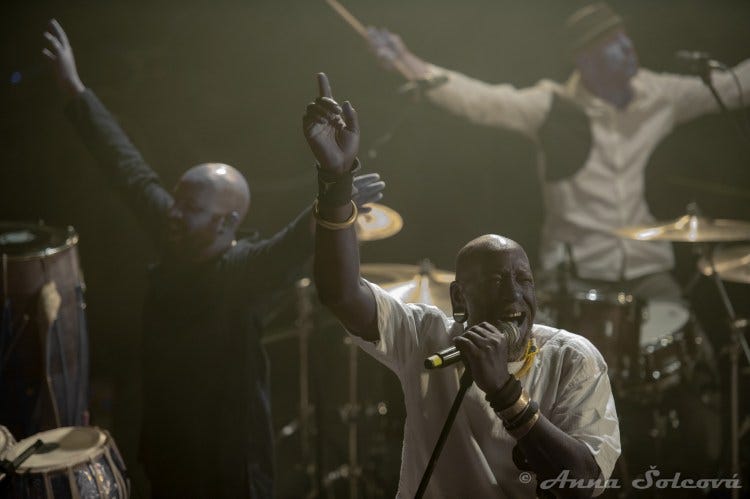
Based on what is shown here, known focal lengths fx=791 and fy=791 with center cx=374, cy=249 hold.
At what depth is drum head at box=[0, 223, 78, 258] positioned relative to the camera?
3789mm

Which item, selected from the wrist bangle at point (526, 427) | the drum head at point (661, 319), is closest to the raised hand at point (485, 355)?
the wrist bangle at point (526, 427)

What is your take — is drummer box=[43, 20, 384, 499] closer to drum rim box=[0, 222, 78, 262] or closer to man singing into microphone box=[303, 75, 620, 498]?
drum rim box=[0, 222, 78, 262]

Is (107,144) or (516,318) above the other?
(107,144)

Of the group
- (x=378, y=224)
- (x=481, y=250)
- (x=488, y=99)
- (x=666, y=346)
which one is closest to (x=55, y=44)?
(x=378, y=224)

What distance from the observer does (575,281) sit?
5.20 metres

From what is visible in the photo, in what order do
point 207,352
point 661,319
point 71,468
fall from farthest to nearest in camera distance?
point 661,319, point 207,352, point 71,468

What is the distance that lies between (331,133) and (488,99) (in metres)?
3.87

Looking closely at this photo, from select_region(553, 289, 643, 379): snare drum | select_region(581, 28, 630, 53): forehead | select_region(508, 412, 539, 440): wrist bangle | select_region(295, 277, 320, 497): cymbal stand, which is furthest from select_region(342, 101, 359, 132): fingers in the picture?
select_region(581, 28, 630, 53): forehead

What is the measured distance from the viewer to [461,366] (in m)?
2.33

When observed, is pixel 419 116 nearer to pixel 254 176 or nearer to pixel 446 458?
pixel 254 176

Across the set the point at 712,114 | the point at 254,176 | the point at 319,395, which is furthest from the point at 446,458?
the point at 712,114

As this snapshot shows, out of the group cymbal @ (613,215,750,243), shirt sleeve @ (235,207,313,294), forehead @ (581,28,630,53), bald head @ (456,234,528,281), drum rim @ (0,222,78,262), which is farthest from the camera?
forehead @ (581,28,630,53)

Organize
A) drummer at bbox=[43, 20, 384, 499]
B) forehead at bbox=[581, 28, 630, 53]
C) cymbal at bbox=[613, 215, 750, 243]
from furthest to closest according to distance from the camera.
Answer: forehead at bbox=[581, 28, 630, 53] → cymbal at bbox=[613, 215, 750, 243] → drummer at bbox=[43, 20, 384, 499]

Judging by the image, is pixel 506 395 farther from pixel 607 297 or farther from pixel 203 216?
pixel 607 297
